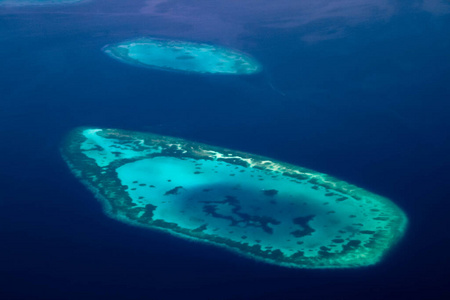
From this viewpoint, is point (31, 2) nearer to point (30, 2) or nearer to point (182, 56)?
point (30, 2)

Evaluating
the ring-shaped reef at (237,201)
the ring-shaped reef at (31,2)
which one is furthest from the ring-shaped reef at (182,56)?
the ring-shaped reef at (31,2)

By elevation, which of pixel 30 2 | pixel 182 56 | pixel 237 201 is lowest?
pixel 237 201

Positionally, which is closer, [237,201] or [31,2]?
[237,201]

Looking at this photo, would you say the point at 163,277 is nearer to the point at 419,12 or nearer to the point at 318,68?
the point at 318,68

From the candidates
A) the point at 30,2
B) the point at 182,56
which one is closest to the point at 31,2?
the point at 30,2

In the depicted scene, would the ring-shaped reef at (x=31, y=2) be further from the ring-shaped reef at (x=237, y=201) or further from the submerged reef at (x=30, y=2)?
the ring-shaped reef at (x=237, y=201)

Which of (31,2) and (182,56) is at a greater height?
(31,2)
